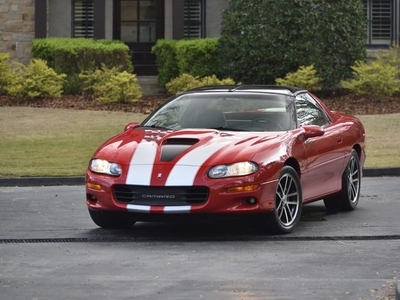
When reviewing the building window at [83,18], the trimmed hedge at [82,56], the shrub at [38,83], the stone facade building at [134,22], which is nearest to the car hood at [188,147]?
the shrub at [38,83]

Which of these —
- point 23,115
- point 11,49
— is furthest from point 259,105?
point 11,49

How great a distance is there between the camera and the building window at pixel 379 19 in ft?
108

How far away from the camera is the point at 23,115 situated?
2572 centimetres

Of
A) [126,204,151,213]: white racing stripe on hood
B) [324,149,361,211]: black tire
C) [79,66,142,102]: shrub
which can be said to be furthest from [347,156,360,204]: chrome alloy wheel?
[79,66,142,102]: shrub

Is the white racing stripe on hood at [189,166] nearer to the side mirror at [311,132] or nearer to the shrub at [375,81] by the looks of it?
the side mirror at [311,132]

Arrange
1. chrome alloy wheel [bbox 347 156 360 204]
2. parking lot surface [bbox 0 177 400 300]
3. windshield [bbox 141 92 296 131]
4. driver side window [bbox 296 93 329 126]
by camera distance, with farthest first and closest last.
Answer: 1. chrome alloy wheel [bbox 347 156 360 204]
2. driver side window [bbox 296 93 329 126]
3. windshield [bbox 141 92 296 131]
4. parking lot surface [bbox 0 177 400 300]

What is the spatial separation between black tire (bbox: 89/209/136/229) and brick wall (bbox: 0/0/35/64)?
19.5 m

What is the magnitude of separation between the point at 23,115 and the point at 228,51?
199 inches

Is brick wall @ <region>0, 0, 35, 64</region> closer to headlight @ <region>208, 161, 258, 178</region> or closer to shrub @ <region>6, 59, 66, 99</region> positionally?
shrub @ <region>6, 59, 66, 99</region>

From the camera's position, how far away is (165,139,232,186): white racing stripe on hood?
11961 mm

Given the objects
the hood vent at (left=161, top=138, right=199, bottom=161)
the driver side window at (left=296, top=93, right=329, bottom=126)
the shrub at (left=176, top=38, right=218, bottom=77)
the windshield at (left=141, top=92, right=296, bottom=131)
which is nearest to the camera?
the hood vent at (left=161, top=138, right=199, bottom=161)

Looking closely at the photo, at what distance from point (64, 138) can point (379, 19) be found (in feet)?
40.9

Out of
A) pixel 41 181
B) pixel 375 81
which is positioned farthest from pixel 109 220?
pixel 375 81

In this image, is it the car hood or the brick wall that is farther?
the brick wall
